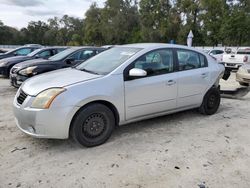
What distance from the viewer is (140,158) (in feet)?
11.0

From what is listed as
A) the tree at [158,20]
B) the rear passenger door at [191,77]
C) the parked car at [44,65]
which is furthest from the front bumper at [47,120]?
the tree at [158,20]

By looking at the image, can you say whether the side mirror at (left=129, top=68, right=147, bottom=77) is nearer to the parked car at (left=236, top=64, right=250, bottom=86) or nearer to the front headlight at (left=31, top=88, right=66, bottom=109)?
the front headlight at (left=31, top=88, right=66, bottom=109)

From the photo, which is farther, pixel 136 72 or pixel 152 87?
pixel 152 87

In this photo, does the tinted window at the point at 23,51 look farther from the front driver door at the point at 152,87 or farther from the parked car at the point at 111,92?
the front driver door at the point at 152,87

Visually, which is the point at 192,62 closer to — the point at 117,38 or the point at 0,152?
the point at 0,152

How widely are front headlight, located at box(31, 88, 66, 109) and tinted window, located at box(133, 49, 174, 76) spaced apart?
1332 millimetres

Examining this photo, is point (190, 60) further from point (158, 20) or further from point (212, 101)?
point (158, 20)

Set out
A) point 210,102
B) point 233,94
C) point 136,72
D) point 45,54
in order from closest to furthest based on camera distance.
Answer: point 136,72, point 210,102, point 233,94, point 45,54

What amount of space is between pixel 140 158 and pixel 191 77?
2061 millimetres

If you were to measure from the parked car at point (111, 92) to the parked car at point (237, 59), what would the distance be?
1032 cm

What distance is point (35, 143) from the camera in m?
3.78

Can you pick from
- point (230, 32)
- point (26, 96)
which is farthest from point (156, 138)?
point (230, 32)

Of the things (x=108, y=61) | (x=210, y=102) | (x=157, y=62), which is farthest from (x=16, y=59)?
(x=210, y=102)

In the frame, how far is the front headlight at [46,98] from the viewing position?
330 centimetres
